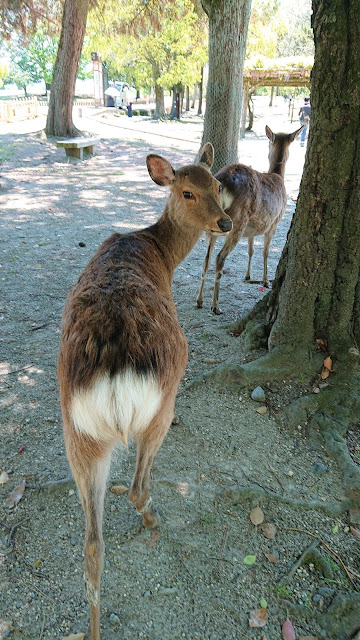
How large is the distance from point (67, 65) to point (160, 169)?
41.8 ft

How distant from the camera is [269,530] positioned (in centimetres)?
240

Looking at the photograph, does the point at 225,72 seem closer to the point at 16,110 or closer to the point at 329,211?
the point at 329,211

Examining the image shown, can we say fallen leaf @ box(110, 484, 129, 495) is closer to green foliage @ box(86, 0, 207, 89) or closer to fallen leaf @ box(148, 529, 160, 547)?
fallen leaf @ box(148, 529, 160, 547)

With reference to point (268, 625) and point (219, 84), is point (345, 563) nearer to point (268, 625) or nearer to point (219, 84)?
point (268, 625)

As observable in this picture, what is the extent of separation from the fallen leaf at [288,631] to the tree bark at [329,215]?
1.60 metres

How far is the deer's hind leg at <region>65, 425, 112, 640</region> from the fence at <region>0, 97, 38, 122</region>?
2285 cm

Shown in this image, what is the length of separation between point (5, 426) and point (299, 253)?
219 centimetres

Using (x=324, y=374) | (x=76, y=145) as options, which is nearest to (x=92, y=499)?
(x=324, y=374)

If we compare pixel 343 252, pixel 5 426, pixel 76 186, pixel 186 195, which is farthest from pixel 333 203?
pixel 76 186

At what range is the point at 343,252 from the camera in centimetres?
292

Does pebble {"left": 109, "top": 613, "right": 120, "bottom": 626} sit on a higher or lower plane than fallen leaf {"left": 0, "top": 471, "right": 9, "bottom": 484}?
lower

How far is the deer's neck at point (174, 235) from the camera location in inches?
138

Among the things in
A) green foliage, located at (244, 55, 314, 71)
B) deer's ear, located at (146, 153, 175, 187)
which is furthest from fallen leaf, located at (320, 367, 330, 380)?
green foliage, located at (244, 55, 314, 71)

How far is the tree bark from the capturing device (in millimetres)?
2641
